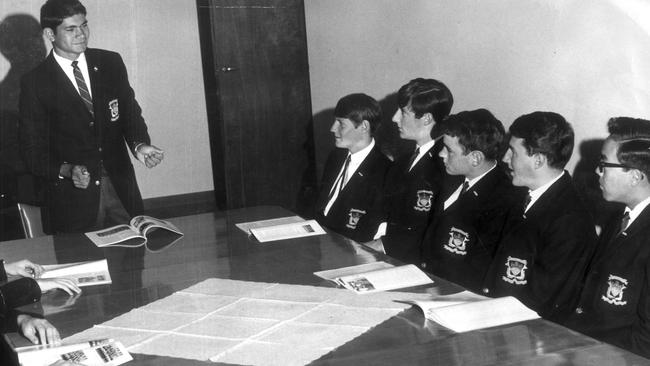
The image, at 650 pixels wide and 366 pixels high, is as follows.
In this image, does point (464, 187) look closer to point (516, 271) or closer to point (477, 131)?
point (477, 131)

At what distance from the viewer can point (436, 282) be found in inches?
107

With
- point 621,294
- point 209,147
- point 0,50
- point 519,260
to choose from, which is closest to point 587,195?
point 519,260

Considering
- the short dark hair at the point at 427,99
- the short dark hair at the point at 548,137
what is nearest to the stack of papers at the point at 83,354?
the short dark hair at the point at 548,137

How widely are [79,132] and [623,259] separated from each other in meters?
2.87

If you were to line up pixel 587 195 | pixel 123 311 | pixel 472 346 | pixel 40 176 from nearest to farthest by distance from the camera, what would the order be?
1. pixel 472 346
2. pixel 123 311
3. pixel 587 195
4. pixel 40 176

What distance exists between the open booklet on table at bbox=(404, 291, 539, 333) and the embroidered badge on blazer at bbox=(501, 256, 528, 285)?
0.62m

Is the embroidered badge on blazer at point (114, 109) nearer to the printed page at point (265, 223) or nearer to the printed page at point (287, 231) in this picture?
the printed page at point (265, 223)

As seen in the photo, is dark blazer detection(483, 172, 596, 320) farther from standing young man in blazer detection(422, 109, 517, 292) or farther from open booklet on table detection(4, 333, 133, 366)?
open booklet on table detection(4, 333, 133, 366)

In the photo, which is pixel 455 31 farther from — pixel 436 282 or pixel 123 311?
pixel 123 311

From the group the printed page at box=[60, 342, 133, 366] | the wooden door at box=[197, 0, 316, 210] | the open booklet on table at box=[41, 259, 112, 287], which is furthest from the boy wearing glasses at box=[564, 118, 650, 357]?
the wooden door at box=[197, 0, 316, 210]

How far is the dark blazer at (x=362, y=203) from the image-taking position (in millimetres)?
3980

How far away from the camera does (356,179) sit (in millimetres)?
4094

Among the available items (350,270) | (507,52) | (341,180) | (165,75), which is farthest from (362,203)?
(165,75)

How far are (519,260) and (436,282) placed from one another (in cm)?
46
